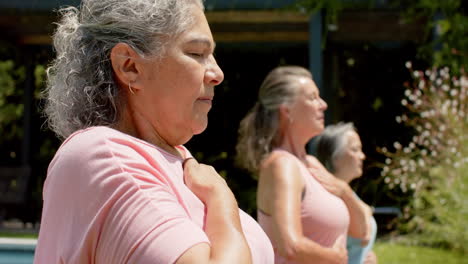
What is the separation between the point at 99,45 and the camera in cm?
132

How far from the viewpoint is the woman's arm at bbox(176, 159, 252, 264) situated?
112 centimetres

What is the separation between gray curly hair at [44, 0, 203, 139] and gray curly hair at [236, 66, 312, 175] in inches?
56.0

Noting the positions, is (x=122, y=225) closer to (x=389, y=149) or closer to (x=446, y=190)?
(x=446, y=190)

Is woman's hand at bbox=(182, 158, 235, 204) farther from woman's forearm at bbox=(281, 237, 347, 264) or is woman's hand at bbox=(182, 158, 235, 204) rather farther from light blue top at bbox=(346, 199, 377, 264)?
light blue top at bbox=(346, 199, 377, 264)

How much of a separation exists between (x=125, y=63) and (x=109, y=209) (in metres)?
0.29

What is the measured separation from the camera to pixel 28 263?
7.38ft

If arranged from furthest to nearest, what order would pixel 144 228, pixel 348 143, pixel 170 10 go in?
pixel 348 143 < pixel 170 10 < pixel 144 228

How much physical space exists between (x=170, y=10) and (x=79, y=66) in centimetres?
20

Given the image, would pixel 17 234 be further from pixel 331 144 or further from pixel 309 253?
pixel 309 253

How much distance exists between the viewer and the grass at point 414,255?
6.74 m

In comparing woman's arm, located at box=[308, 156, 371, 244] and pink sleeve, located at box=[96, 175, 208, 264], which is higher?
pink sleeve, located at box=[96, 175, 208, 264]

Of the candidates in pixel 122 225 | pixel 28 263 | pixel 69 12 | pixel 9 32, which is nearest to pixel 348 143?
pixel 28 263

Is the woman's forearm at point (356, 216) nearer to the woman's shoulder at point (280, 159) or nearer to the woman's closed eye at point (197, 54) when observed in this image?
the woman's shoulder at point (280, 159)

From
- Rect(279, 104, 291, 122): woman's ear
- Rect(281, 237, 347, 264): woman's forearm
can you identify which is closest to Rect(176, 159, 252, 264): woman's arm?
Rect(281, 237, 347, 264): woman's forearm
